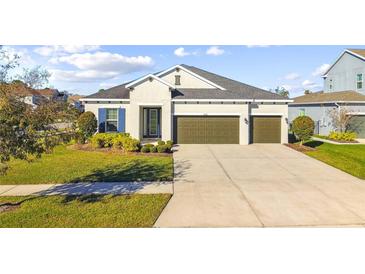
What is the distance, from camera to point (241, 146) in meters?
17.3

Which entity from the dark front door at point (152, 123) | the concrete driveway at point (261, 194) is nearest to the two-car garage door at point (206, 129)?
the dark front door at point (152, 123)

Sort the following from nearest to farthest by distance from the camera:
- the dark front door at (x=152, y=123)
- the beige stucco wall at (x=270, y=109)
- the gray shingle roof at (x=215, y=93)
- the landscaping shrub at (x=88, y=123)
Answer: the landscaping shrub at (x=88, y=123) < the gray shingle roof at (x=215, y=93) < the beige stucco wall at (x=270, y=109) < the dark front door at (x=152, y=123)

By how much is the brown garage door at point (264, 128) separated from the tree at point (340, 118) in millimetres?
5758

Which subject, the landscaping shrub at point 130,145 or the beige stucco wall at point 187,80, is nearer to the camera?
the landscaping shrub at point 130,145

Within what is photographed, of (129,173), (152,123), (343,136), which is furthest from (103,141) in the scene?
(343,136)

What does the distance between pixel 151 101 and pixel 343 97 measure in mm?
16228

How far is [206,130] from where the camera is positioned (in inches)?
719

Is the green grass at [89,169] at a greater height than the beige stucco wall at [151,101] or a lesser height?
lesser

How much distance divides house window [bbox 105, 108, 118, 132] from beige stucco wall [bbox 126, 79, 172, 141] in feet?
4.83

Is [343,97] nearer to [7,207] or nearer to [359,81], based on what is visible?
[359,81]

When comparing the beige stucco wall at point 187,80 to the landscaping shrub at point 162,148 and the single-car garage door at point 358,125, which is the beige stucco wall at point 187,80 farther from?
the single-car garage door at point 358,125

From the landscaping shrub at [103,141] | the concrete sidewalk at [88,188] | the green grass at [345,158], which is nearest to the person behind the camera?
the concrete sidewalk at [88,188]

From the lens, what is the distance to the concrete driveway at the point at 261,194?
5.97m

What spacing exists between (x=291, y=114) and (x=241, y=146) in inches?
565
